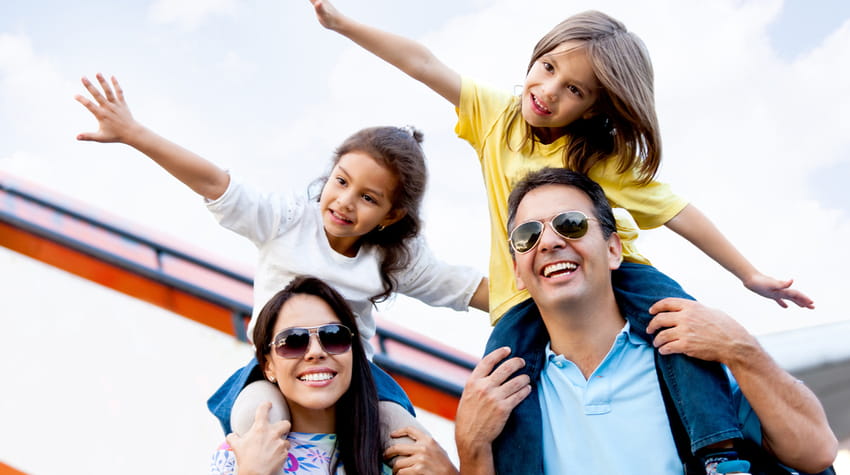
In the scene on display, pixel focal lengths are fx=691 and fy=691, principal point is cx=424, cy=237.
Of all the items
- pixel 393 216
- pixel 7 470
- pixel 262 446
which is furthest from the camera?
pixel 7 470

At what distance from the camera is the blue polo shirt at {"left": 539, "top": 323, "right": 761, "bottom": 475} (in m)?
1.51

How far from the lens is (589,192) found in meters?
1.79

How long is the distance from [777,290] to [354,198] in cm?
128

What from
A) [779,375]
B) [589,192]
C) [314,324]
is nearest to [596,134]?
[589,192]

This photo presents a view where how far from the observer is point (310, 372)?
171 centimetres

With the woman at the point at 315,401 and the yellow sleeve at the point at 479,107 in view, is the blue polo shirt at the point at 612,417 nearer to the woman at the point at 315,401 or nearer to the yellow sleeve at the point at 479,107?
the woman at the point at 315,401

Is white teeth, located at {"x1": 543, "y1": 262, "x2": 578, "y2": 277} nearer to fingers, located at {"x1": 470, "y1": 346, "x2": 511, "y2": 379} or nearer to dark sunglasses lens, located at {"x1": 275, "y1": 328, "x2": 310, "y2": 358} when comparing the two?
fingers, located at {"x1": 470, "y1": 346, "x2": 511, "y2": 379}

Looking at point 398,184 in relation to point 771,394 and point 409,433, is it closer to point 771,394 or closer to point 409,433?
point 409,433

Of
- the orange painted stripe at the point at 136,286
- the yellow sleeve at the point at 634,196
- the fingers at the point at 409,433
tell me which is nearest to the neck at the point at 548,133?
the yellow sleeve at the point at 634,196

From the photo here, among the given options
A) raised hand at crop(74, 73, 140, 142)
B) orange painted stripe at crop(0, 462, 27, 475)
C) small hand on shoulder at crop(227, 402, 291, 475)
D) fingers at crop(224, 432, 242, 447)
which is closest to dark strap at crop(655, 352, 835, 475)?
small hand on shoulder at crop(227, 402, 291, 475)

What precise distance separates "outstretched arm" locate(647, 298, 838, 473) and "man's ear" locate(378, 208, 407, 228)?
992mm

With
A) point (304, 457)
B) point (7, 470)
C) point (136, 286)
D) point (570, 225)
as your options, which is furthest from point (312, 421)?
point (7, 470)

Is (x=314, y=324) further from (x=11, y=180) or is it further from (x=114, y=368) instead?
(x=11, y=180)

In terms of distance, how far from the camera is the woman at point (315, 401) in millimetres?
1651
